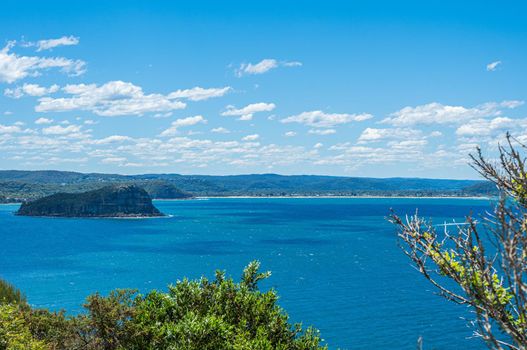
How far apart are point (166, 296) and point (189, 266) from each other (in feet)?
333

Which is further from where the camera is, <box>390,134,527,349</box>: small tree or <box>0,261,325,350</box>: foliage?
<box>0,261,325,350</box>: foliage

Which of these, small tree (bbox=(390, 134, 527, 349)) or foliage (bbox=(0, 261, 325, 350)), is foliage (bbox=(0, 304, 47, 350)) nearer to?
foliage (bbox=(0, 261, 325, 350))

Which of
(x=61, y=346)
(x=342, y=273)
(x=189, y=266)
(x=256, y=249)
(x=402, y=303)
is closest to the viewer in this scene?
(x=61, y=346)

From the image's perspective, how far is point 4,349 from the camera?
26891 mm

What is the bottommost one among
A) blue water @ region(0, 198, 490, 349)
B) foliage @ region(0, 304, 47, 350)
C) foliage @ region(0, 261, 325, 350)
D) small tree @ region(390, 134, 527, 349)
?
blue water @ region(0, 198, 490, 349)

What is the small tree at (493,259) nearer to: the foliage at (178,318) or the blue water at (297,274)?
the foliage at (178,318)

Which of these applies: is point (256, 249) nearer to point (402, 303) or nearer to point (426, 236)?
point (402, 303)

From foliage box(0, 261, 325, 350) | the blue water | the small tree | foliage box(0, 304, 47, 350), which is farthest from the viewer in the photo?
the blue water

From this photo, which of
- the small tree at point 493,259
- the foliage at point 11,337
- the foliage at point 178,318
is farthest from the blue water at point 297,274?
the foliage at point 11,337

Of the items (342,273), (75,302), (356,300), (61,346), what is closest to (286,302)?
(356,300)

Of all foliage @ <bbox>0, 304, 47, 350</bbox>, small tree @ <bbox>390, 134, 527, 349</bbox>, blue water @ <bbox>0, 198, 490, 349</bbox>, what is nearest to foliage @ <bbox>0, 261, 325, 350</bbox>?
foliage @ <bbox>0, 304, 47, 350</bbox>

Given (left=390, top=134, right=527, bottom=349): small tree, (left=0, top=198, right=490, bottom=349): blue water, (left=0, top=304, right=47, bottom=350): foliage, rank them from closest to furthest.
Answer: (left=390, top=134, right=527, bottom=349): small tree, (left=0, top=304, right=47, bottom=350): foliage, (left=0, top=198, right=490, bottom=349): blue water

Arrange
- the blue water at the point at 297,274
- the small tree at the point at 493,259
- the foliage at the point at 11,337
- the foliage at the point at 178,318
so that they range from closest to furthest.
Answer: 1. the small tree at the point at 493,259
2. the foliage at the point at 178,318
3. the foliage at the point at 11,337
4. the blue water at the point at 297,274

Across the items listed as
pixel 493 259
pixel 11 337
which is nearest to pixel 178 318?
pixel 11 337
